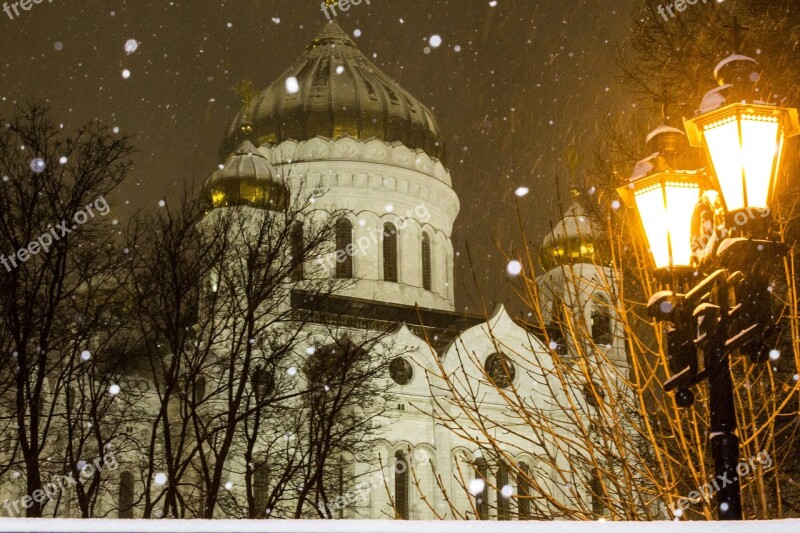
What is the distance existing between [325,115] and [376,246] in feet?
16.9

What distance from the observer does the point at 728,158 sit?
4.32m

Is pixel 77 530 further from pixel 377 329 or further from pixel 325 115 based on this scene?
pixel 325 115

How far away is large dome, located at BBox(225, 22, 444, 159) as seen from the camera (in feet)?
114

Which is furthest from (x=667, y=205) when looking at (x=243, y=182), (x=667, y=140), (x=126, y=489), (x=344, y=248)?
(x=344, y=248)

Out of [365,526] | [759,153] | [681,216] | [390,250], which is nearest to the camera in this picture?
[365,526]

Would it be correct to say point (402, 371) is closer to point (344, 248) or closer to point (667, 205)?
point (344, 248)

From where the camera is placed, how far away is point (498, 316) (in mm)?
30531

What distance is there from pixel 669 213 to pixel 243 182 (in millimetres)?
25922

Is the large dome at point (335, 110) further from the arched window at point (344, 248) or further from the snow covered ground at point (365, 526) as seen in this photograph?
the snow covered ground at point (365, 526)

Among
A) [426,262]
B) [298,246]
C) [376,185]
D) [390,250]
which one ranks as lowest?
[298,246]

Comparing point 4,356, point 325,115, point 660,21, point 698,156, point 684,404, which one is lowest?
point 684,404

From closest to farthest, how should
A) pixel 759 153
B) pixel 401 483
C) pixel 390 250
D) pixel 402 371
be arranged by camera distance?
pixel 759 153, pixel 401 483, pixel 402 371, pixel 390 250

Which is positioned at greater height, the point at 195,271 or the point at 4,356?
the point at 195,271

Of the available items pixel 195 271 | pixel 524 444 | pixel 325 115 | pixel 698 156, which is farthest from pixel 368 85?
pixel 698 156
